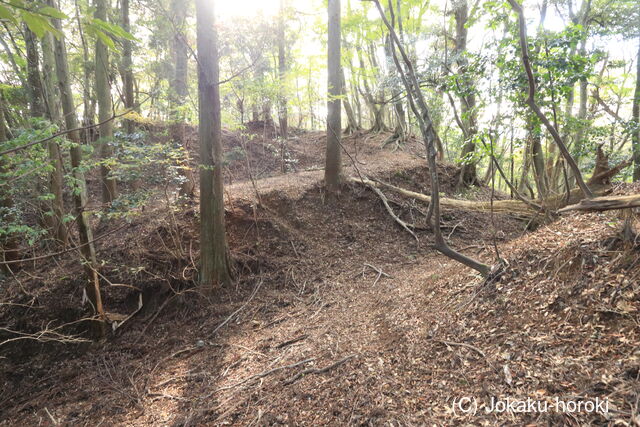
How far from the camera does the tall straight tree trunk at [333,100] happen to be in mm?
8375

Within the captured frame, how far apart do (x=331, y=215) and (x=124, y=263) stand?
5.06 m

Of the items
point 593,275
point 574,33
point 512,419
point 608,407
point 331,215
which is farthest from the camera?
point 331,215

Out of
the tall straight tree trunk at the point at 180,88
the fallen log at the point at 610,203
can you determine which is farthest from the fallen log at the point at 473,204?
the tall straight tree trunk at the point at 180,88

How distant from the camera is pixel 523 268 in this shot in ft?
12.6

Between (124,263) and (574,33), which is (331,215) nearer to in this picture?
(124,263)

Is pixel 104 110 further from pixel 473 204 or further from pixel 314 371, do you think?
pixel 473 204

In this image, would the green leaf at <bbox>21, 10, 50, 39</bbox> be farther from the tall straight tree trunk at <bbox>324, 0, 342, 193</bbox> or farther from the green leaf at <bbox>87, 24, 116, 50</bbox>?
the tall straight tree trunk at <bbox>324, 0, 342, 193</bbox>

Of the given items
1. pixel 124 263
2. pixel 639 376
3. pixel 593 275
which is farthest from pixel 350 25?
pixel 639 376

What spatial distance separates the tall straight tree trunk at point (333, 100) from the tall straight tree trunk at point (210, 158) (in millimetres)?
3461

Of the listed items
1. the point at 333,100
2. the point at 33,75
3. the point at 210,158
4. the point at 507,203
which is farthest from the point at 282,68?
the point at 507,203

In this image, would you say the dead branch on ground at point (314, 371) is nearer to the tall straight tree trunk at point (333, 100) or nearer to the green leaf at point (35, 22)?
the green leaf at point (35, 22)

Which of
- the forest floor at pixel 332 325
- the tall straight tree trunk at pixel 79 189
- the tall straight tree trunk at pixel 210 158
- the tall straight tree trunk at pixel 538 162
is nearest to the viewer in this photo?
the forest floor at pixel 332 325

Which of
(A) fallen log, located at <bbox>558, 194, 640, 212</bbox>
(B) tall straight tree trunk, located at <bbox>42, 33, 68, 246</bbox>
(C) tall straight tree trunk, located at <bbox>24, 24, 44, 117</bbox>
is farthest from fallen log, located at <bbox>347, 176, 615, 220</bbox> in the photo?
(C) tall straight tree trunk, located at <bbox>24, 24, 44, 117</bbox>

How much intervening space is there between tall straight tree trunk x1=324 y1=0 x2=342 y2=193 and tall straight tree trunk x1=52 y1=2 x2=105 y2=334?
5.50m
